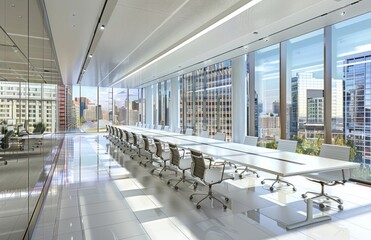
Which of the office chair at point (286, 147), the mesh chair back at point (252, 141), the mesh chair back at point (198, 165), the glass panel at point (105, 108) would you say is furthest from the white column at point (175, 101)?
the mesh chair back at point (198, 165)

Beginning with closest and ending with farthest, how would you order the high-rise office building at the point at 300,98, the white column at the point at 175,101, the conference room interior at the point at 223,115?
the conference room interior at the point at 223,115
the high-rise office building at the point at 300,98
the white column at the point at 175,101

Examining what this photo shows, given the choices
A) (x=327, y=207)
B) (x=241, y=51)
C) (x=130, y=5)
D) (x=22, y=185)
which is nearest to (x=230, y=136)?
(x=241, y=51)

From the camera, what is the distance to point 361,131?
16.0 feet

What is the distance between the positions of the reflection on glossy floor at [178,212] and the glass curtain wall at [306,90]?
1.35 meters

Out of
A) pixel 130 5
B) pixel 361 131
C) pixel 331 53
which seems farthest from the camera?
pixel 331 53

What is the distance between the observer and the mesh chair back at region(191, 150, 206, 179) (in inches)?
141

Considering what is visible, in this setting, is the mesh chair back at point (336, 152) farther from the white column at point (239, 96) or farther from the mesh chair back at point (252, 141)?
the white column at point (239, 96)

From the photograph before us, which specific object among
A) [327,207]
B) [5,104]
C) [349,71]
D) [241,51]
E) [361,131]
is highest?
[241,51]

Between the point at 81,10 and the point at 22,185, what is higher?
the point at 81,10

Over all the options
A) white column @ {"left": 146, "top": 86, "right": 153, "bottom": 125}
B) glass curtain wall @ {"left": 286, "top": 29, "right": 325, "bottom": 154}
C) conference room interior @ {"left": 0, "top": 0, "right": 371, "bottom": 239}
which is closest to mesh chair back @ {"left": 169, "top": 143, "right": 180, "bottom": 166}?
conference room interior @ {"left": 0, "top": 0, "right": 371, "bottom": 239}

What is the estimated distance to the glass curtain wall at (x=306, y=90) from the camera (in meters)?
5.56

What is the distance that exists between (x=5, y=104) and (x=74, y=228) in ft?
5.54

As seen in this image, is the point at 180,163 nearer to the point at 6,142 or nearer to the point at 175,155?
the point at 175,155

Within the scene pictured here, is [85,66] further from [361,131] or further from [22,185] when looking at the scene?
[361,131]
